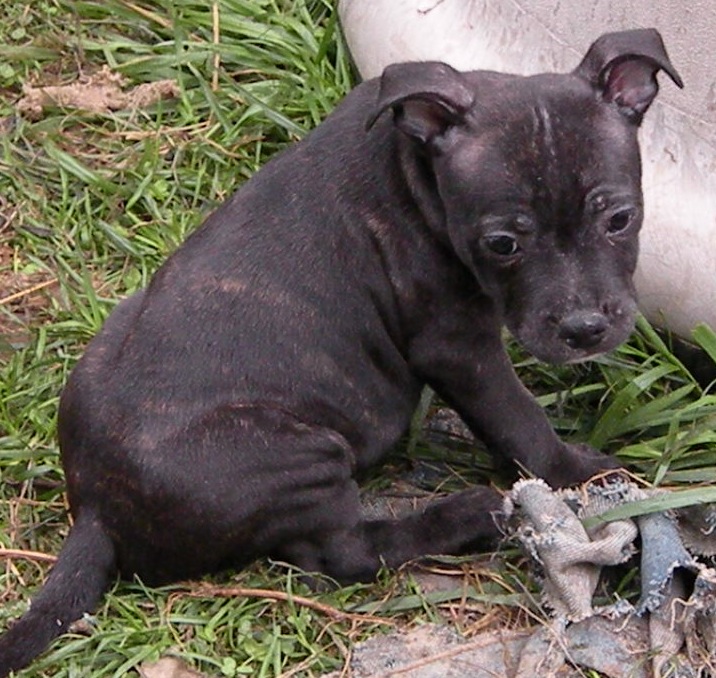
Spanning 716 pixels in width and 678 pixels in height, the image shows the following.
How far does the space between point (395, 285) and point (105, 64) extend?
3019 millimetres

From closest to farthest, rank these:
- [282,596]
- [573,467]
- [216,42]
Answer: [282,596] → [573,467] → [216,42]

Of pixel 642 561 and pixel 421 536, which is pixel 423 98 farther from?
pixel 642 561

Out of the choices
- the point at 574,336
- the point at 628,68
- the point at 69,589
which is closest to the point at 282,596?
the point at 69,589

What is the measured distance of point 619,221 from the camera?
16.8ft

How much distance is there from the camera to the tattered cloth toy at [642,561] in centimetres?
516

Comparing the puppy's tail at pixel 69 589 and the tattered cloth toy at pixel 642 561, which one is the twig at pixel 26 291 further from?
the tattered cloth toy at pixel 642 561

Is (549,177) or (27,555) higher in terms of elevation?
(549,177)

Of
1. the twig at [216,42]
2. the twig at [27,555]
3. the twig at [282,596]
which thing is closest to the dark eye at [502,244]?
the twig at [282,596]

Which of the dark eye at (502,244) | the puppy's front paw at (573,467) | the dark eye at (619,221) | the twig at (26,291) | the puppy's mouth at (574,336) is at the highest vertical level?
the dark eye at (619,221)

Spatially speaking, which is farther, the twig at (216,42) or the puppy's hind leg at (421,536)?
the twig at (216,42)

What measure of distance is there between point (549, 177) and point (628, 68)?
509mm

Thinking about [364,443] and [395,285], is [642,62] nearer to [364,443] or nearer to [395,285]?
[395,285]

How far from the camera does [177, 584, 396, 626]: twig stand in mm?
5422

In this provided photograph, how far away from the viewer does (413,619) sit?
5465mm
